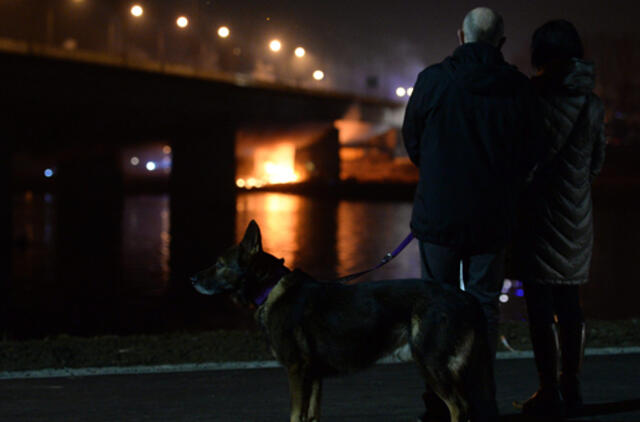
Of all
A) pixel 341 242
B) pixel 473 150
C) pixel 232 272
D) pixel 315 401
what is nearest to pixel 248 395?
pixel 315 401

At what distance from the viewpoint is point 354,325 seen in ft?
13.7

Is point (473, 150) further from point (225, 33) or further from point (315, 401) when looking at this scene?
point (225, 33)

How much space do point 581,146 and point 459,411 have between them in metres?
1.90

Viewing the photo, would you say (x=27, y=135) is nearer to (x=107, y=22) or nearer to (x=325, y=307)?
(x=107, y=22)

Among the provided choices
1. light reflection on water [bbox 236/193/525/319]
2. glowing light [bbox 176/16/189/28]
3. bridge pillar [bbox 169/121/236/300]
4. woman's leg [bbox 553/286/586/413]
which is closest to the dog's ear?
woman's leg [bbox 553/286/586/413]

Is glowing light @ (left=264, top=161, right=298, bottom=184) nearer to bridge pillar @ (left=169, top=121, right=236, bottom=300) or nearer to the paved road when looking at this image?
bridge pillar @ (left=169, top=121, right=236, bottom=300)

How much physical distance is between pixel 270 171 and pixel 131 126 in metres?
59.1

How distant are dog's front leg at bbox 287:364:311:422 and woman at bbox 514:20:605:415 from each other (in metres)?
1.57

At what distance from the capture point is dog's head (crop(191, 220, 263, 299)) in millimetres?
4344

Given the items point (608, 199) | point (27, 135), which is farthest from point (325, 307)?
point (27, 135)

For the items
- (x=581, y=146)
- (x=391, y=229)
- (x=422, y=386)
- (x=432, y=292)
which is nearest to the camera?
(x=432, y=292)

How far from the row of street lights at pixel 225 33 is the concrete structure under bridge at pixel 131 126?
20.8 ft

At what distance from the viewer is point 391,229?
43.8m

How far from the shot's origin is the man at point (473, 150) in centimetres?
428
